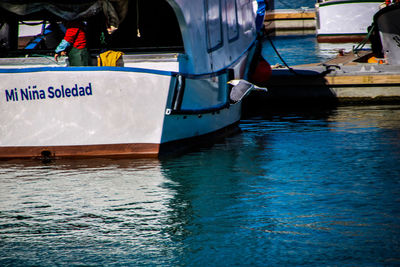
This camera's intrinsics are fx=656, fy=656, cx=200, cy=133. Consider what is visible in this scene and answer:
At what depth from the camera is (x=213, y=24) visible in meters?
11.3

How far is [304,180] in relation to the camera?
866 cm

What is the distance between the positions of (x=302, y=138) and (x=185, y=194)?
3.91m

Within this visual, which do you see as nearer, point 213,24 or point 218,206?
point 218,206

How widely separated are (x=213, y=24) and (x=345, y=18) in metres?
22.7

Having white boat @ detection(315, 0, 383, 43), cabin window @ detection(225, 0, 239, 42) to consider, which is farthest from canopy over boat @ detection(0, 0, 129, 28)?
white boat @ detection(315, 0, 383, 43)

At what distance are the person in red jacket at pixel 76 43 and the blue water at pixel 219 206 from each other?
5.41ft

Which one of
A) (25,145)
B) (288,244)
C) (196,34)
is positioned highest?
(196,34)

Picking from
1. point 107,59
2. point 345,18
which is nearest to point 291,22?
point 345,18

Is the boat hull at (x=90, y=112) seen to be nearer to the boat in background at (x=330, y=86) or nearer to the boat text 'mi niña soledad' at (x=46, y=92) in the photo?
the boat text 'mi niña soledad' at (x=46, y=92)

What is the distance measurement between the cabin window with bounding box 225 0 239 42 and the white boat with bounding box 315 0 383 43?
2062 centimetres

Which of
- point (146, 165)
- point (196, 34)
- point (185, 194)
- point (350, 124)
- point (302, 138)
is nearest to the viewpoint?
point (185, 194)

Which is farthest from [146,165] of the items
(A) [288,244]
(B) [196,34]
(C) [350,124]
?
(C) [350,124]

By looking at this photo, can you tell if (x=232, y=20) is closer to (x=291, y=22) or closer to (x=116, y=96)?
(x=116, y=96)

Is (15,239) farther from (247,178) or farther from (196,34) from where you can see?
(196,34)
